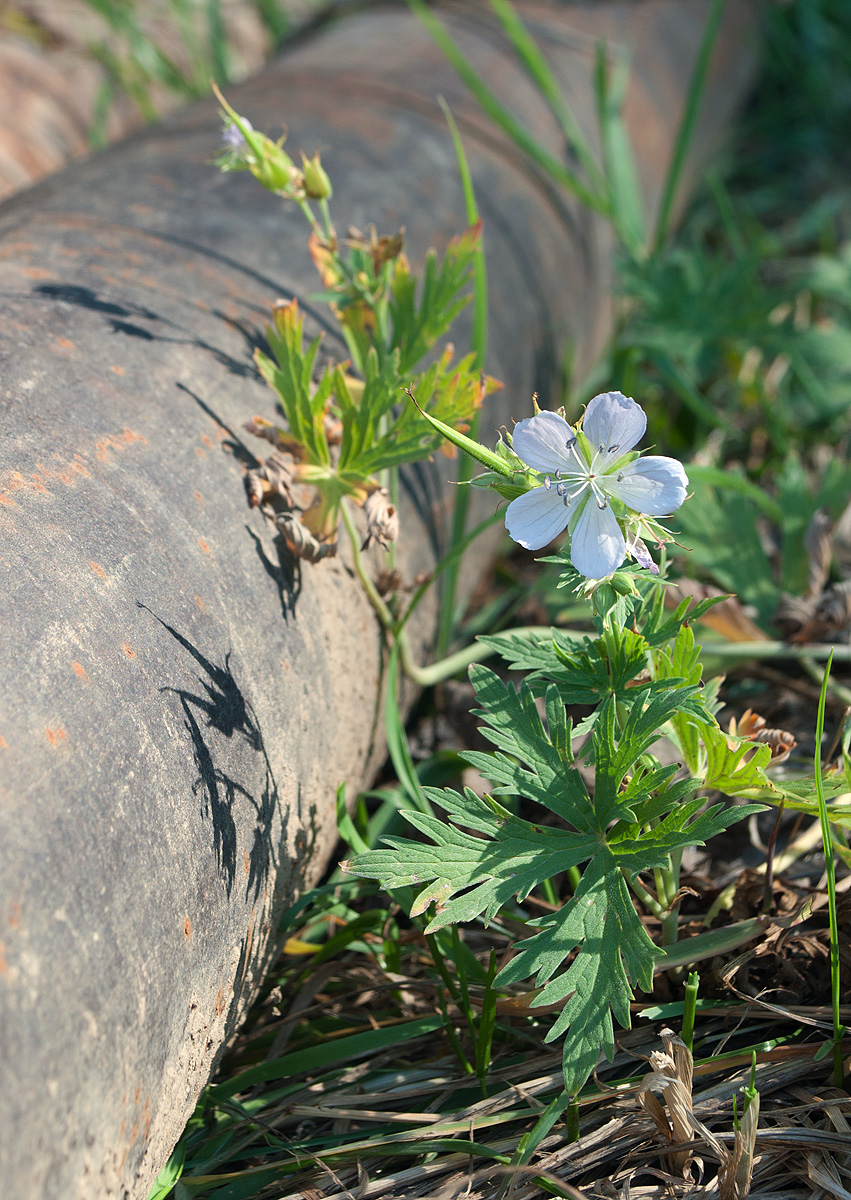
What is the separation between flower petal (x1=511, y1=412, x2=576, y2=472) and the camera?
95 centimetres

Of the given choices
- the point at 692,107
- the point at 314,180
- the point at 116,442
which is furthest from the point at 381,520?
the point at 692,107

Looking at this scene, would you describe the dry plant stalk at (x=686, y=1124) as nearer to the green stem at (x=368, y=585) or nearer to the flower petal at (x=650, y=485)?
the flower petal at (x=650, y=485)

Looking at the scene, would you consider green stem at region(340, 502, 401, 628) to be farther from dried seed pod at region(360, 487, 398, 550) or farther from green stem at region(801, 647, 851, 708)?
green stem at region(801, 647, 851, 708)

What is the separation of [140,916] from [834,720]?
1337mm

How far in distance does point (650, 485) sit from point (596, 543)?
9 centimetres

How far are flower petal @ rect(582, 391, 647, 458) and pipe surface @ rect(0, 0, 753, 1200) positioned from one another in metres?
0.53

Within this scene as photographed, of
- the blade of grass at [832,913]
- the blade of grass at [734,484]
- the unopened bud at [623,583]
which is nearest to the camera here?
the unopened bud at [623,583]

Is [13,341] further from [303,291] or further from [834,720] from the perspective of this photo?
[834,720]

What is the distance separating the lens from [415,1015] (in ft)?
4.58

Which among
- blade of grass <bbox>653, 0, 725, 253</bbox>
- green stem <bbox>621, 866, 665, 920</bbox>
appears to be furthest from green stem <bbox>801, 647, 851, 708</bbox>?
blade of grass <bbox>653, 0, 725, 253</bbox>

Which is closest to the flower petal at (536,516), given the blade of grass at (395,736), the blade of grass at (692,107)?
the blade of grass at (395,736)

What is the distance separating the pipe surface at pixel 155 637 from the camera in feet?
2.87

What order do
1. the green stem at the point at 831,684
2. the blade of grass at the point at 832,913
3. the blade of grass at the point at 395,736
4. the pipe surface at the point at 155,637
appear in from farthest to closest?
the green stem at the point at 831,684 → the blade of grass at the point at 395,736 → the blade of grass at the point at 832,913 → the pipe surface at the point at 155,637

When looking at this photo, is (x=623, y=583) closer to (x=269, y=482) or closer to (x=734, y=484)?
(x=269, y=482)
